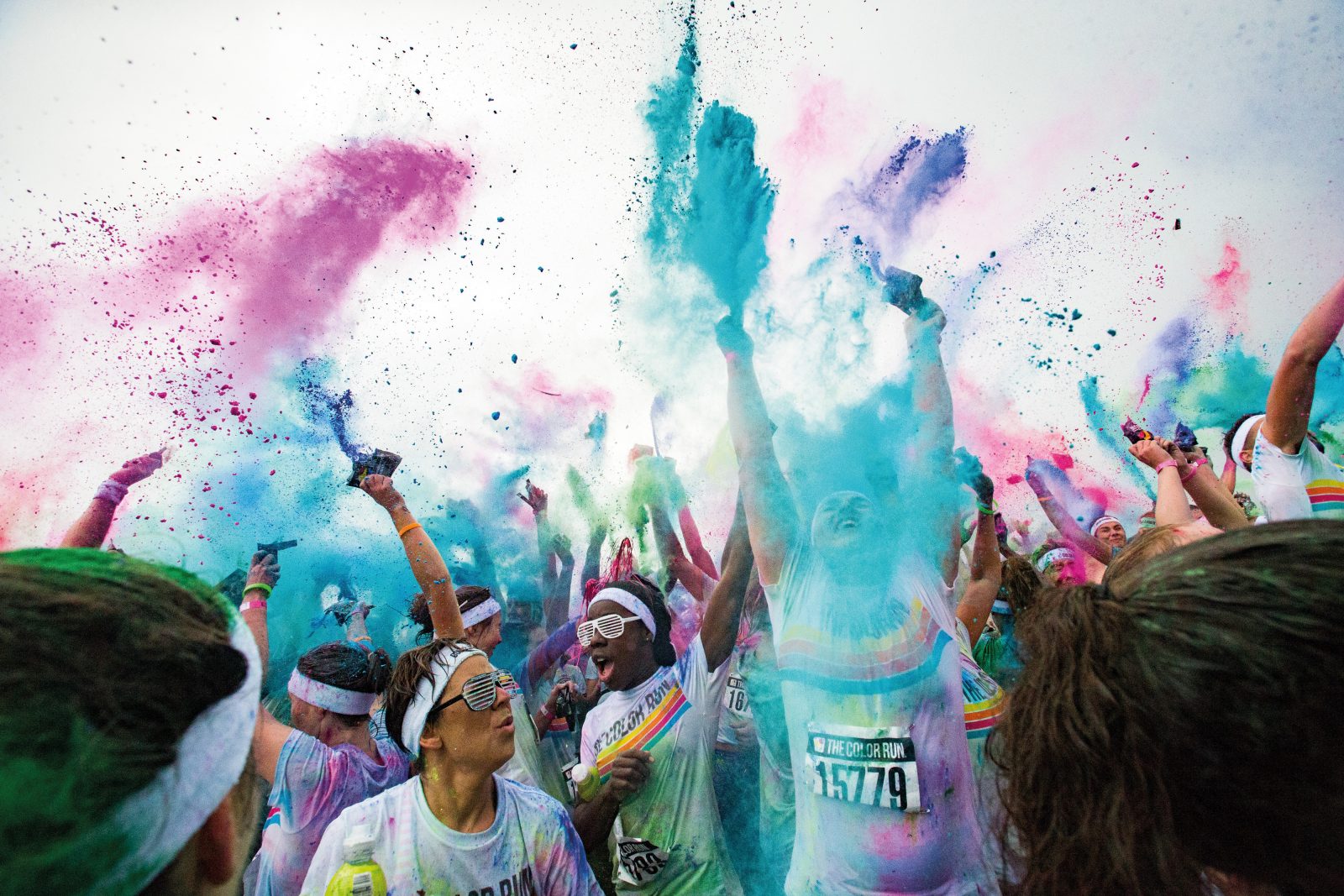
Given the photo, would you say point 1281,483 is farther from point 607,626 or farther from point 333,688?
point 333,688

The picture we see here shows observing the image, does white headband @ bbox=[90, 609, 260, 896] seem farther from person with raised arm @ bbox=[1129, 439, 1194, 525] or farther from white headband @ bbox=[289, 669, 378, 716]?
person with raised arm @ bbox=[1129, 439, 1194, 525]

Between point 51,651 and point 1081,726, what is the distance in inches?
51.4

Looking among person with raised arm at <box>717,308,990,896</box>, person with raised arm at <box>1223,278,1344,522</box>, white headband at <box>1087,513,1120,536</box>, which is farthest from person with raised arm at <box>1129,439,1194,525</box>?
white headband at <box>1087,513,1120,536</box>

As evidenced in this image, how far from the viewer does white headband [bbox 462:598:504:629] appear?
13.5 feet

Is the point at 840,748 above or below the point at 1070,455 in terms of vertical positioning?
below

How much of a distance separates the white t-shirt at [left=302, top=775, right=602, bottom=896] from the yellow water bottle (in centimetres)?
2

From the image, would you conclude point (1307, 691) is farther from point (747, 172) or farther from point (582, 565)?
point (582, 565)

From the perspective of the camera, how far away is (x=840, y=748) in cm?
266

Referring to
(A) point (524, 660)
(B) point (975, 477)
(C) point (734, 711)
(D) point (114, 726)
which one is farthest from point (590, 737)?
(D) point (114, 726)

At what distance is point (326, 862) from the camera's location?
227 centimetres

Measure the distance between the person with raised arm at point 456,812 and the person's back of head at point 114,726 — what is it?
1.46 metres

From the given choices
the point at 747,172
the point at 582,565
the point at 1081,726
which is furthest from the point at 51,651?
the point at 582,565

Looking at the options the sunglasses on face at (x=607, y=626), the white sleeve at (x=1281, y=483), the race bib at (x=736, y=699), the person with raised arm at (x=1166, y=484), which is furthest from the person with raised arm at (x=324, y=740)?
the white sleeve at (x=1281, y=483)

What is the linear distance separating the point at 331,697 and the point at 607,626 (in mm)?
1273
